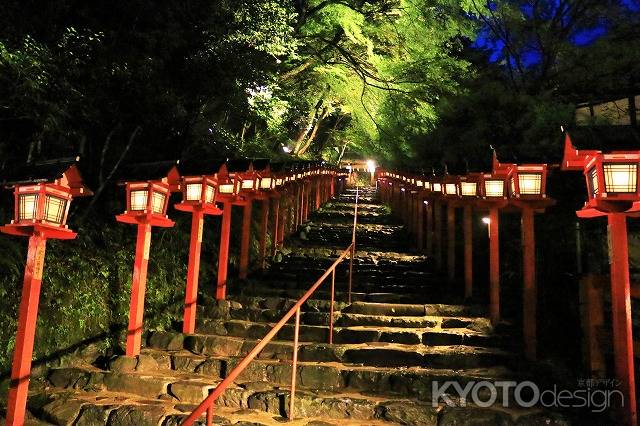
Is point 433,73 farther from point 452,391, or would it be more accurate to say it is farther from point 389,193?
point 389,193

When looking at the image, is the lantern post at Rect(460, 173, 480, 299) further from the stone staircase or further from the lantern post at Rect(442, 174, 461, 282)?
the stone staircase

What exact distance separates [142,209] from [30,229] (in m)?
1.64

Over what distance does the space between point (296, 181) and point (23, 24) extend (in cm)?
972

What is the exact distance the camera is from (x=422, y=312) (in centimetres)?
828

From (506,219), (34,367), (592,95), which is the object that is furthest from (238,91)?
(592,95)

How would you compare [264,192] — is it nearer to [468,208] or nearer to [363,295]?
[363,295]

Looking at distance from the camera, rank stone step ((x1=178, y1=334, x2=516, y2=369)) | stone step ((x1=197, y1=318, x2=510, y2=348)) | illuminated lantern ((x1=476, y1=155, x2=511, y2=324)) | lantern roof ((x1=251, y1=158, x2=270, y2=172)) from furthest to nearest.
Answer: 1. lantern roof ((x1=251, y1=158, x2=270, y2=172))
2. illuminated lantern ((x1=476, y1=155, x2=511, y2=324))
3. stone step ((x1=197, y1=318, x2=510, y2=348))
4. stone step ((x1=178, y1=334, x2=516, y2=369))

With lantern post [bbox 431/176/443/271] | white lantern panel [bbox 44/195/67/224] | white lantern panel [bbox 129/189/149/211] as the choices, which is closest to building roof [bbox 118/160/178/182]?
white lantern panel [bbox 129/189/149/211]

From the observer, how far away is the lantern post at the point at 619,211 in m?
4.59

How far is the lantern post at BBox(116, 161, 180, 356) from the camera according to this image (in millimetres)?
6258

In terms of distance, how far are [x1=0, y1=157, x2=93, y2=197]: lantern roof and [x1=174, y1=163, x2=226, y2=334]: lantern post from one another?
218cm

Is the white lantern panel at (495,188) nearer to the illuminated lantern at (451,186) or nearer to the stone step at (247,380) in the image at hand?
the illuminated lantern at (451,186)

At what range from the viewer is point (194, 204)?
733 cm

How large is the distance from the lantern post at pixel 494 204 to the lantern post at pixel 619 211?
98.4 inches
